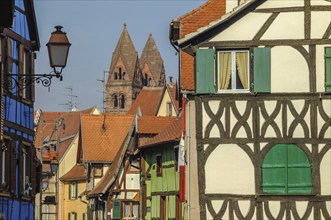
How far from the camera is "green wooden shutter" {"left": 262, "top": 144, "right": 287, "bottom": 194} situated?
29234 millimetres

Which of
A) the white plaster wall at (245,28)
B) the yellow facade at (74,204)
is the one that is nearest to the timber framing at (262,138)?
the white plaster wall at (245,28)

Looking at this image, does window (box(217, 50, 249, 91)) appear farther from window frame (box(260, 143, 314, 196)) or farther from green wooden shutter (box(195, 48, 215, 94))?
window frame (box(260, 143, 314, 196))

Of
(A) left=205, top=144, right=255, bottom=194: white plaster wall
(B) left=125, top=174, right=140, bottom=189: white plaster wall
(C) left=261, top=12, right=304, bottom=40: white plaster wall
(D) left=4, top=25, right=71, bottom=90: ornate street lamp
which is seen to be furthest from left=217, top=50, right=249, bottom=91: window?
(B) left=125, top=174, right=140, bottom=189: white plaster wall

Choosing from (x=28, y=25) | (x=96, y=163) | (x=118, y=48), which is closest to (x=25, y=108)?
(x=28, y=25)

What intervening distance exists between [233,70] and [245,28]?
3.62 feet

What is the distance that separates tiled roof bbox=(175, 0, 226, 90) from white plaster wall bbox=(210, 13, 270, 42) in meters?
2.39

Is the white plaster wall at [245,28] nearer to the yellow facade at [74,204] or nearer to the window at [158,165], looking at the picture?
the window at [158,165]

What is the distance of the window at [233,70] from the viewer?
29828mm

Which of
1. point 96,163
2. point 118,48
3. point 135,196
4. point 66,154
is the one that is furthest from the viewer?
point 118,48

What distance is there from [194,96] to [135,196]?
29.9m

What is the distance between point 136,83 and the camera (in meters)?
196

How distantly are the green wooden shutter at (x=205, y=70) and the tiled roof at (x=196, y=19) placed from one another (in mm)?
1997

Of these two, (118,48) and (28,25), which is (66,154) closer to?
(28,25)

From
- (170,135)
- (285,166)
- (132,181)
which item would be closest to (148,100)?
(132,181)
